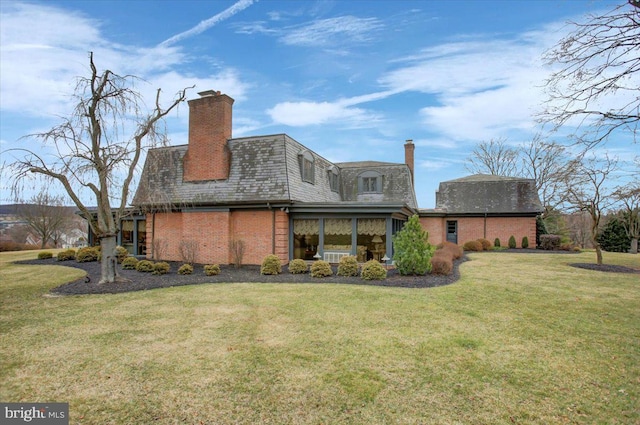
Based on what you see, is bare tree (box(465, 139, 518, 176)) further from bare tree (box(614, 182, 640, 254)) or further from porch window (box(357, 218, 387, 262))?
porch window (box(357, 218, 387, 262))

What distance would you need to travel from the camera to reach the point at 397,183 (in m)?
23.8

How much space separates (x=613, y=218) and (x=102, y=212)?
112 feet

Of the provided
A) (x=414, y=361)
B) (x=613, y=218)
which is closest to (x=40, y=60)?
(x=414, y=361)

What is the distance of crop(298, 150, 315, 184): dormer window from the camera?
16.8 m

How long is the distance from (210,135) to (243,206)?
13.0ft

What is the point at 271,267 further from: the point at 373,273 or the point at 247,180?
the point at 247,180

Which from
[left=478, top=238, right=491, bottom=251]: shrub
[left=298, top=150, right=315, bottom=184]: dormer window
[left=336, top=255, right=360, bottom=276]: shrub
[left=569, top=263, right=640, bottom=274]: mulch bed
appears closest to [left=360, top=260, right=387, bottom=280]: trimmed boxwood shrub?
[left=336, top=255, right=360, bottom=276]: shrub

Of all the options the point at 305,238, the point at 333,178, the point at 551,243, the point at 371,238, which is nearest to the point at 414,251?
the point at 371,238

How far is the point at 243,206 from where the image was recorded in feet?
50.3

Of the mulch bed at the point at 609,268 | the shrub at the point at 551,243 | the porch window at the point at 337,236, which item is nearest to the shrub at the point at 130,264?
the porch window at the point at 337,236

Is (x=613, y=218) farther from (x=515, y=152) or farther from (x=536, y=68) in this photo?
(x=536, y=68)

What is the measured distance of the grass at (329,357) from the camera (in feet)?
12.6

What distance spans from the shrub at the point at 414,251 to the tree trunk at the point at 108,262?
963 cm

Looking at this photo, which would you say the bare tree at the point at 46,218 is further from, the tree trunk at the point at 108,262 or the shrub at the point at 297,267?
the shrub at the point at 297,267
